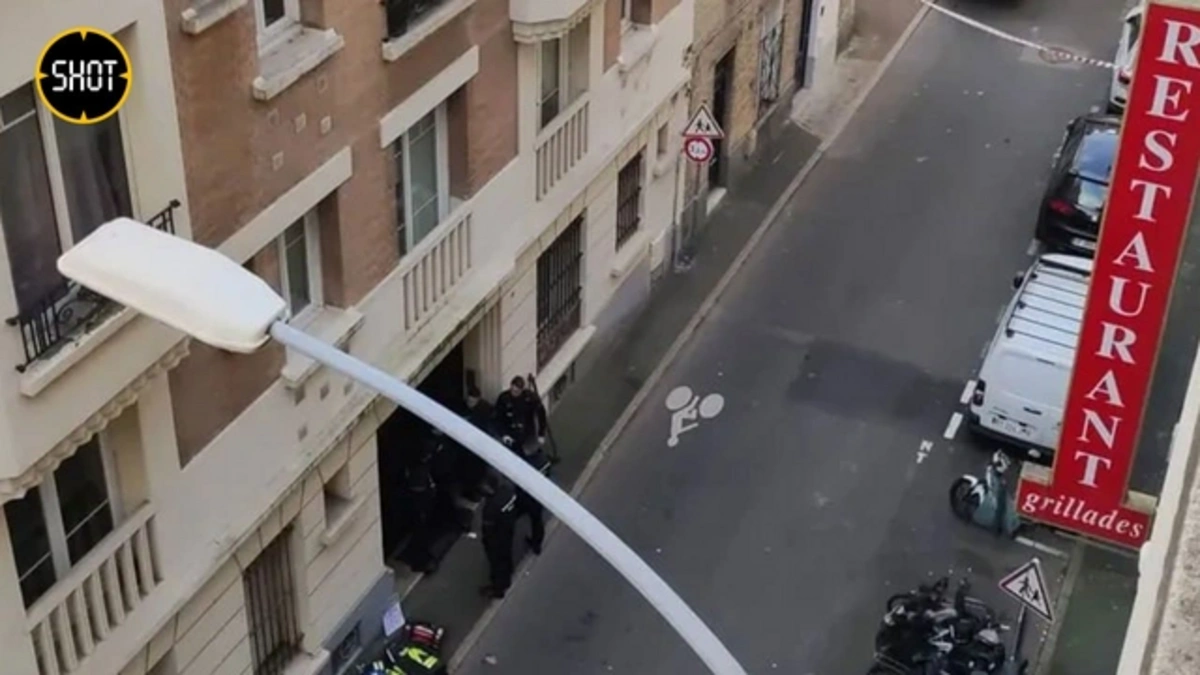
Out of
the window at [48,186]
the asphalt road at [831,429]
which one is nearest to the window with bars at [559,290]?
the asphalt road at [831,429]

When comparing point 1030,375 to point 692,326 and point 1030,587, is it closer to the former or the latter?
point 692,326

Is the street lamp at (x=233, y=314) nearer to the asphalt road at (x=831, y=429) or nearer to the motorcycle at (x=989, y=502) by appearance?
the asphalt road at (x=831, y=429)

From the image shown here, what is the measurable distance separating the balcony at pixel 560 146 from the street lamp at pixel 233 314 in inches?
501

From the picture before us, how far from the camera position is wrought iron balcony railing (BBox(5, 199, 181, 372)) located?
500 inches

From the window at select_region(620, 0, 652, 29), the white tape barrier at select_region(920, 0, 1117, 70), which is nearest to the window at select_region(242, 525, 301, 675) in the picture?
the window at select_region(620, 0, 652, 29)

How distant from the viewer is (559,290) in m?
24.3

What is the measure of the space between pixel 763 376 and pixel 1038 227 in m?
6.30

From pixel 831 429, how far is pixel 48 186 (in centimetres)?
1453

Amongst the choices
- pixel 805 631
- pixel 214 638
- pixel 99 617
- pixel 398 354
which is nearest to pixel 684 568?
pixel 805 631

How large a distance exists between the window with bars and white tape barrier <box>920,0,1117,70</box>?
15.1m

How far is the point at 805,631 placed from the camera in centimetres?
2145

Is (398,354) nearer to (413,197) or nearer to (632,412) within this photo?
(413,197)

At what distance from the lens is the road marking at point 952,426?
25000 mm

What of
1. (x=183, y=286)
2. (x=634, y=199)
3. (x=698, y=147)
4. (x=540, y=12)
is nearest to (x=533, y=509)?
(x=540, y=12)
